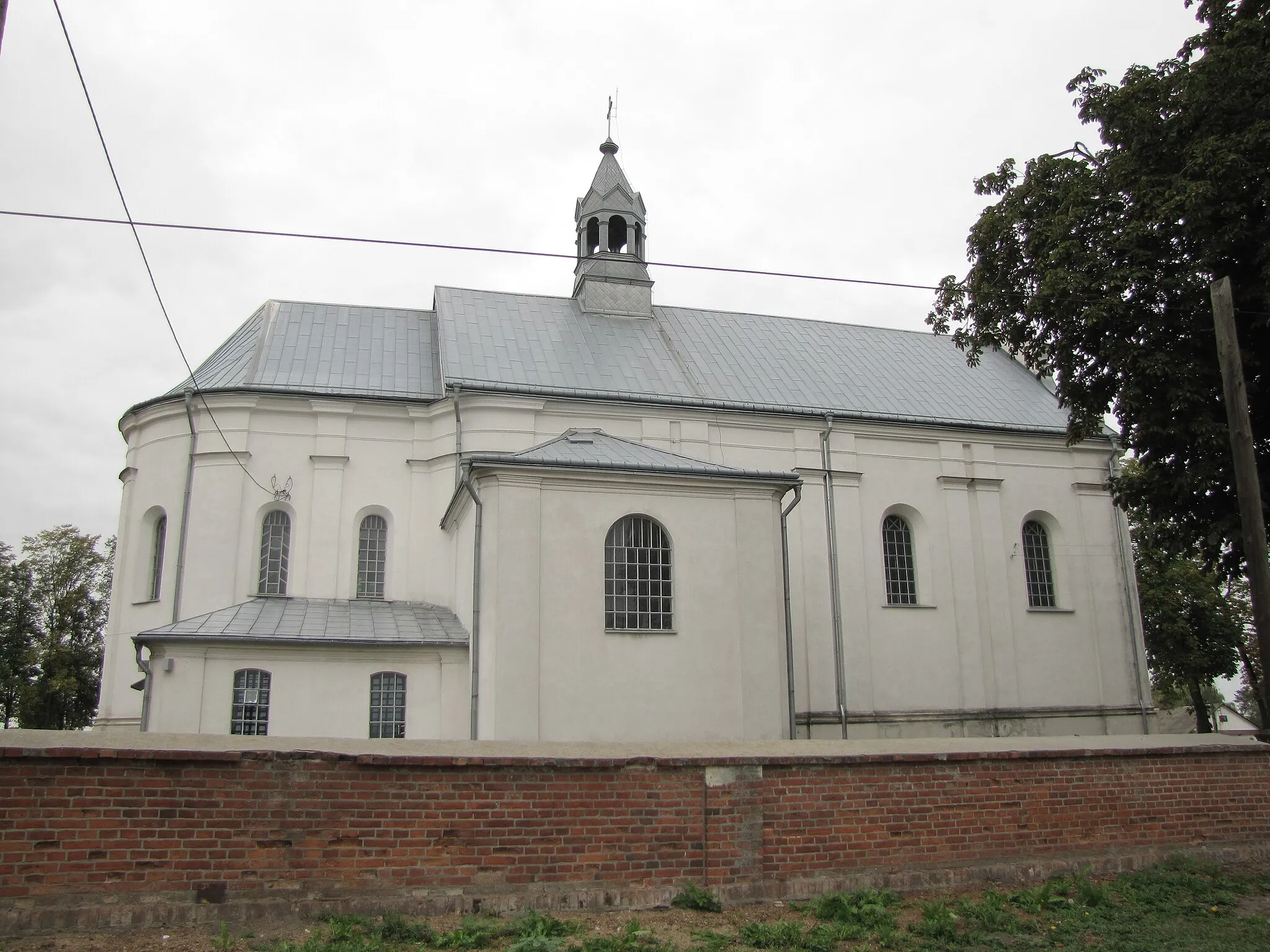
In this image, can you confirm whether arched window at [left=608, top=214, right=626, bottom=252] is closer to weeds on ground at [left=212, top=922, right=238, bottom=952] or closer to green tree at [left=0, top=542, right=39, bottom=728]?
weeds on ground at [left=212, top=922, right=238, bottom=952]

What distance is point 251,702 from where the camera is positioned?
18422mm

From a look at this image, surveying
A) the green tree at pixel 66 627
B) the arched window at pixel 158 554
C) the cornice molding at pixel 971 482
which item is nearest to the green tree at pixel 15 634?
the green tree at pixel 66 627

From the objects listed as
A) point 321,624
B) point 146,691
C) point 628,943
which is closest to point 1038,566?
point 321,624

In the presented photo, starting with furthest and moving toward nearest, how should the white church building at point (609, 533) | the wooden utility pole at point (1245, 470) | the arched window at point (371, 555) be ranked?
the arched window at point (371, 555), the white church building at point (609, 533), the wooden utility pole at point (1245, 470)

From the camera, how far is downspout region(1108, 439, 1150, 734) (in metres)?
25.4

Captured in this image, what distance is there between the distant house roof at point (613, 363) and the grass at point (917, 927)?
14.1 m

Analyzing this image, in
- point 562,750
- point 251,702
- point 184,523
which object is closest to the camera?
point 562,750

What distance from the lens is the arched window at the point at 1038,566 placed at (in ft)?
85.0

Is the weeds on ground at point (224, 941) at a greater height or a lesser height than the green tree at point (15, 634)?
lesser

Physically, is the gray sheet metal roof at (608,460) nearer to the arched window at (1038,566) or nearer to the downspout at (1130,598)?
the arched window at (1038,566)

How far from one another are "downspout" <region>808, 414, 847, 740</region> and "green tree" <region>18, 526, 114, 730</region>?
93.4 ft

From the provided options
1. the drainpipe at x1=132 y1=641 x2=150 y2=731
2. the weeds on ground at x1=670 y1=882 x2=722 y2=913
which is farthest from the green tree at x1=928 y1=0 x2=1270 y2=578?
the drainpipe at x1=132 y1=641 x2=150 y2=731

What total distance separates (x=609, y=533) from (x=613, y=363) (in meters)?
7.73

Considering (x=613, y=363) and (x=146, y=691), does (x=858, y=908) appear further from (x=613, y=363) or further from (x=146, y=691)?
(x=613, y=363)
